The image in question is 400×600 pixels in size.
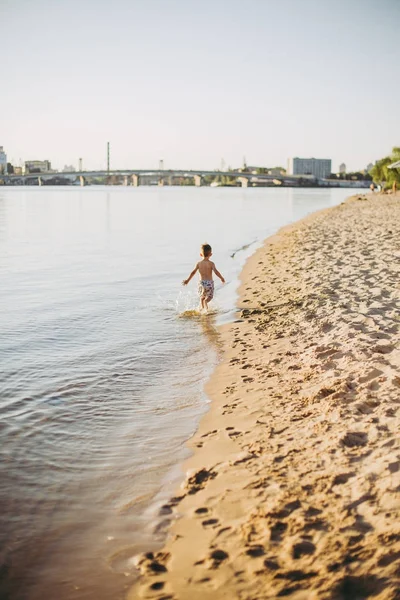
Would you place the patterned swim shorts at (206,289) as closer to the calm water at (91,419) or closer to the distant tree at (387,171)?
the calm water at (91,419)

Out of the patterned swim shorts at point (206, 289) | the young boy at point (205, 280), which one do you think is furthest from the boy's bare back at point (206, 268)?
the patterned swim shorts at point (206, 289)

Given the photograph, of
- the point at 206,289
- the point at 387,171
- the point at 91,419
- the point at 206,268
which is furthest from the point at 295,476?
the point at 387,171

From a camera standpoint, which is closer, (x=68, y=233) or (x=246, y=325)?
(x=246, y=325)

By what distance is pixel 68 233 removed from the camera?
106 feet

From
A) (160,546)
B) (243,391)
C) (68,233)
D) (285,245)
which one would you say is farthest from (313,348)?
(68,233)

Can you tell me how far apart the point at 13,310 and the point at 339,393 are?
8321 mm

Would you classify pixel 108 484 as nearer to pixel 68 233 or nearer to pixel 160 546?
pixel 160 546

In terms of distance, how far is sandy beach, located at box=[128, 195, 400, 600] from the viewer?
309cm

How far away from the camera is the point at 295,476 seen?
4.04m

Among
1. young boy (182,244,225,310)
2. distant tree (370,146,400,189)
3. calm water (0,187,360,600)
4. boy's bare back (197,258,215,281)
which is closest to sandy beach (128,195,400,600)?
calm water (0,187,360,600)

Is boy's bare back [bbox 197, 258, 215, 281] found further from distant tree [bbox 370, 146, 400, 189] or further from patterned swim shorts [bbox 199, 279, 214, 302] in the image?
distant tree [bbox 370, 146, 400, 189]

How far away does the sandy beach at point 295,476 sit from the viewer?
3.09 m

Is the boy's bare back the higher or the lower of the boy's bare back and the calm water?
the higher

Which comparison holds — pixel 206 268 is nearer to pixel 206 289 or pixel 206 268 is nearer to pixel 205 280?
pixel 205 280
